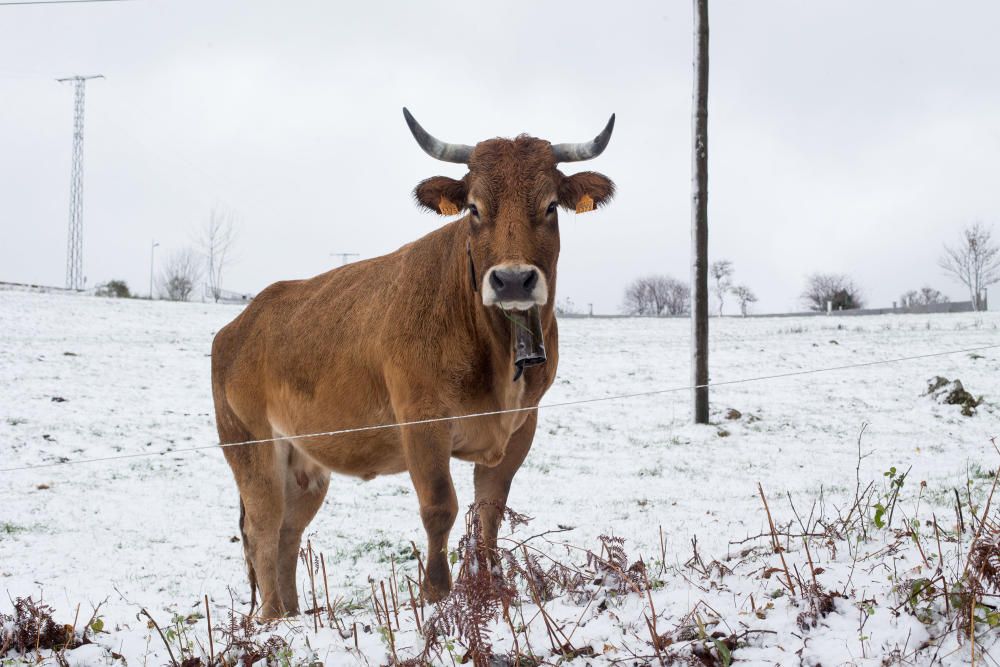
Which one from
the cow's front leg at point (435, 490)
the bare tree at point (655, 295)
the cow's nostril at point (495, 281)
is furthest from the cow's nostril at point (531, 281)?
the bare tree at point (655, 295)

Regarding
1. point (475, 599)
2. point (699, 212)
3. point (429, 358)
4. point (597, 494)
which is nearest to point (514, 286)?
point (429, 358)

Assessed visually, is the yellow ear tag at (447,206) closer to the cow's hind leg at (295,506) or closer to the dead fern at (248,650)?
the cow's hind leg at (295,506)

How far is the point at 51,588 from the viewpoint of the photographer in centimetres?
629

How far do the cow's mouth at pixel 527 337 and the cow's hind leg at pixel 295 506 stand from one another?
8.00 feet

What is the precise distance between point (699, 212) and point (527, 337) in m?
8.89

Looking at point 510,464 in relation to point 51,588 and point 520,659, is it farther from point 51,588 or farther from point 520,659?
point 51,588

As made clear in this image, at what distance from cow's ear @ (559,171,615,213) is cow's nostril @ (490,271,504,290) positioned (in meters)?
1.03

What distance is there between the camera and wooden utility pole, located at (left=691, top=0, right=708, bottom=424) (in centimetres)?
1233

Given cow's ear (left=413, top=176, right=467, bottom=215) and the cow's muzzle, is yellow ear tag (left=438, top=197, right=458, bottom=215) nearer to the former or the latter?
cow's ear (left=413, top=176, right=467, bottom=215)

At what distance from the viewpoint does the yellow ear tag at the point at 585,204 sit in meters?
4.64

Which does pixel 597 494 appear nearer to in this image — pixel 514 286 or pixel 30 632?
pixel 514 286

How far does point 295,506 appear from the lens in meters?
6.08

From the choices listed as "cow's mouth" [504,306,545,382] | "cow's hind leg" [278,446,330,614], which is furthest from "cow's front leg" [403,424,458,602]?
"cow's hind leg" [278,446,330,614]

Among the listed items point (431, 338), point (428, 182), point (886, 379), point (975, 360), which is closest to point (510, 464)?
point (431, 338)
